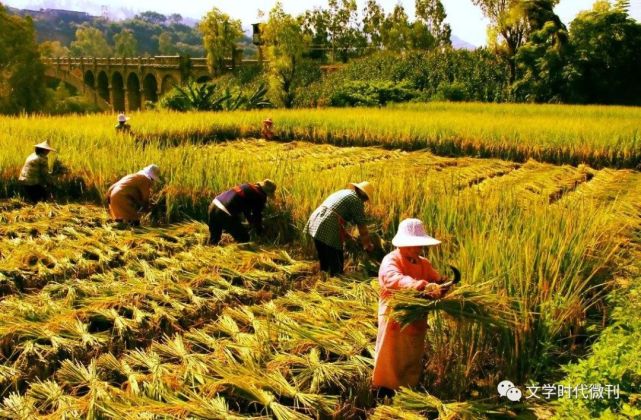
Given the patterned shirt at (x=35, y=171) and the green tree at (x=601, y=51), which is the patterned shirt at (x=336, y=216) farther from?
the green tree at (x=601, y=51)

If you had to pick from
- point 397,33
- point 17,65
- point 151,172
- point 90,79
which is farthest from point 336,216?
point 90,79

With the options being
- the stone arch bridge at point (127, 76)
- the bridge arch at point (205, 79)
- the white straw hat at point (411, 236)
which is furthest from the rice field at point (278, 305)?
the stone arch bridge at point (127, 76)

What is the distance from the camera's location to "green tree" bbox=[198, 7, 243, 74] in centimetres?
3331

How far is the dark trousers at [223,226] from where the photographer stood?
215 inches

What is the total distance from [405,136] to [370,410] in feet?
28.5

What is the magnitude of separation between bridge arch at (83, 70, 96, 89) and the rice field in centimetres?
4970

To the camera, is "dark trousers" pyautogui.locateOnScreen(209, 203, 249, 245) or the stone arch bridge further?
the stone arch bridge

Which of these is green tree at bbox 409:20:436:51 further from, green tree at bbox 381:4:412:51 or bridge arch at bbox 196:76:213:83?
bridge arch at bbox 196:76:213:83

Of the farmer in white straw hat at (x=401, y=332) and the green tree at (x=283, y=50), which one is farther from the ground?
the green tree at (x=283, y=50)

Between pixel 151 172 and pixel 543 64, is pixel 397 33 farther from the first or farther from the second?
pixel 151 172

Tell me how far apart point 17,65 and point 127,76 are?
22.2 metres

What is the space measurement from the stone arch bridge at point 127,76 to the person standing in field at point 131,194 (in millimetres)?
29829

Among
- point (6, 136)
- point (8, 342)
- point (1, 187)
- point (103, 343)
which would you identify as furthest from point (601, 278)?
point (6, 136)

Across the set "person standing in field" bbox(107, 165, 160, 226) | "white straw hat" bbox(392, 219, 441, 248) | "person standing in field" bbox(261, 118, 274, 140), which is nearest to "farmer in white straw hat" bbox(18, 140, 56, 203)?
"person standing in field" bbox(107, 165, 160, 226)
